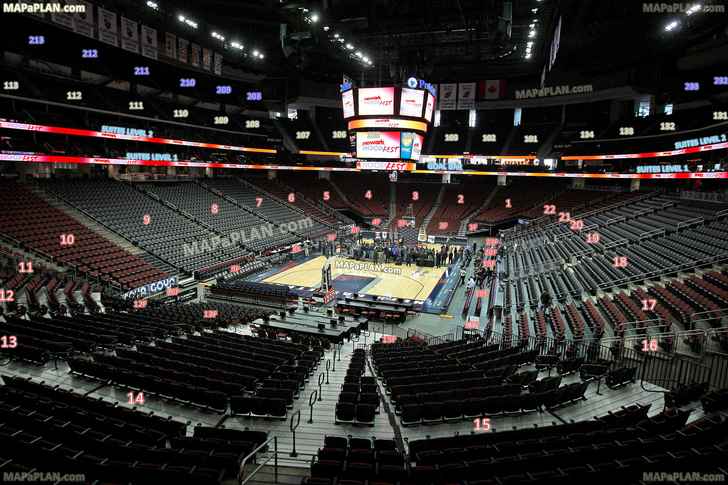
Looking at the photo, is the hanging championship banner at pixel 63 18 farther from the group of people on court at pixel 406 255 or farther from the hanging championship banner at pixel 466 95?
the hanging championship banner at pixel 466 95

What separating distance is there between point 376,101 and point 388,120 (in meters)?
1.10

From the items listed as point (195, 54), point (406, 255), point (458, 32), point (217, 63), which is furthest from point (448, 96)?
point (458, 32)

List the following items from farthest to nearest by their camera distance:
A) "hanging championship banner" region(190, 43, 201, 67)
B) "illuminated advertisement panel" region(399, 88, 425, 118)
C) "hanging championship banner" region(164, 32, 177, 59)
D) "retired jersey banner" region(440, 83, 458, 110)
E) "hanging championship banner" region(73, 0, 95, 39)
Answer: "retired jersey banner" region(440, 83, 458, 110), "hanging championship banner" region(190, 43, 201, 67), "hanging championship banner" region(164, 32, 177, 59), "hanging championship banner" region(73, 0, 95, 39), "illuminated advertisement panel" region(399, 88, 425, 118)

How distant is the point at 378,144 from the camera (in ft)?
67.1

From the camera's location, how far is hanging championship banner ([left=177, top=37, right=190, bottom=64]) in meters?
28.8

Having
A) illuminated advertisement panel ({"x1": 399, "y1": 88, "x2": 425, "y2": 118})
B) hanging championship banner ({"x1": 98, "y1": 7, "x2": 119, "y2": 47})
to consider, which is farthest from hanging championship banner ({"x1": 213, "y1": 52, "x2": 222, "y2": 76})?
illuminated advertisement panel ({"x1": 399, "y1": 88, "x2": 425, "y2": 118})

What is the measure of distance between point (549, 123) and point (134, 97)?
1802 inches

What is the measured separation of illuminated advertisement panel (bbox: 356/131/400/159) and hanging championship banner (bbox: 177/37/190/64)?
58.9 ft

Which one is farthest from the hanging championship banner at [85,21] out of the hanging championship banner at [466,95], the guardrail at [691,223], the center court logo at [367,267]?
the hanging championship banner at [466,95]

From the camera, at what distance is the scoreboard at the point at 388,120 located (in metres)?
19.0

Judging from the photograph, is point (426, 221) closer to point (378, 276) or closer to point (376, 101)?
point (378, 276)

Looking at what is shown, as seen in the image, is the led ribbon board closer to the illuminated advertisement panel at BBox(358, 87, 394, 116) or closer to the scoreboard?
the scoreboard

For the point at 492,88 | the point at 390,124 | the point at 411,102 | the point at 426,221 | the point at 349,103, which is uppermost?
the point at 492,88

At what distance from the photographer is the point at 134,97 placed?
34656mm
